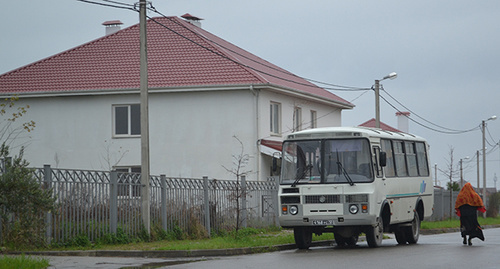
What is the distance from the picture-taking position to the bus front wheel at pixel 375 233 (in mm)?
18594

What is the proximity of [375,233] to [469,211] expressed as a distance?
109 inches

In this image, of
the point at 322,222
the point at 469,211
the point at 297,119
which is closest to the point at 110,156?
the point at 297,119

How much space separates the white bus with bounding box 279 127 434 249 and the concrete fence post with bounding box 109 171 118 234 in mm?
3790

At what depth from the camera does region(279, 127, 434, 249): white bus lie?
18219 mm

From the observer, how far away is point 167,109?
113 feet

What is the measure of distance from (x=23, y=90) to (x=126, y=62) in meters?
4.63

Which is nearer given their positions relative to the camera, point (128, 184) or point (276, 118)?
point (128, 184)

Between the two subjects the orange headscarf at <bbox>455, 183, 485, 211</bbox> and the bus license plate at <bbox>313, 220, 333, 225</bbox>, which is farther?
the orange headscarf at <bbox>455, 183, 485, 211</bbox>

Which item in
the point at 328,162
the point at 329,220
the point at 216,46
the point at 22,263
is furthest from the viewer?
the point at 216,46

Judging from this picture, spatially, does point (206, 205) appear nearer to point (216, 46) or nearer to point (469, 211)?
point (469, 211)

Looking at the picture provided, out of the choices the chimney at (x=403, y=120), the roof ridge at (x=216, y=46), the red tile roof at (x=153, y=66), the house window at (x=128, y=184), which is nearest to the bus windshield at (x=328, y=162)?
the house window at (x=128, y=184)

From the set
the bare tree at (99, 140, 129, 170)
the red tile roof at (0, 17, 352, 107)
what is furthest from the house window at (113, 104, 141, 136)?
the red tile roof at (0, 17, 352, 107)

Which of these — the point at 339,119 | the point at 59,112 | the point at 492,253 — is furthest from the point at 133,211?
the point at 339,119

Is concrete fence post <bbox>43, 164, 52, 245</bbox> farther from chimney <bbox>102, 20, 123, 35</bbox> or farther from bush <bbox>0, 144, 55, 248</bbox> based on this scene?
chimney <bbox>102, 20, 123, 35</bbox>
